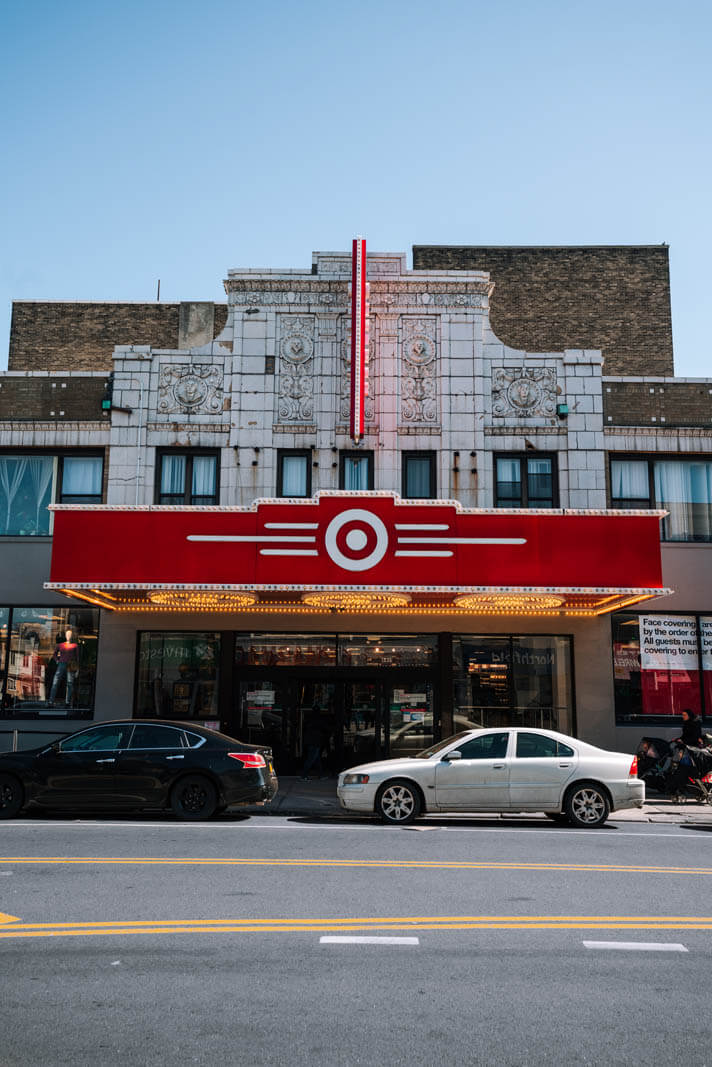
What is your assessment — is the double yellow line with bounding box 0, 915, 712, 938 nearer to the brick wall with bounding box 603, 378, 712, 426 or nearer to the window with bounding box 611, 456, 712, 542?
the window with bounding box 611, 456, 712, 542

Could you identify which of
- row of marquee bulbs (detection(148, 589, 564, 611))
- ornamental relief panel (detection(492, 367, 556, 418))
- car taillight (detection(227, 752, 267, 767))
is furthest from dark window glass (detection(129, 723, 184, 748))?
ornamental relief panel (detection(492, 367, 556, 418))

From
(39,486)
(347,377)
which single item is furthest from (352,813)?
(39,486)

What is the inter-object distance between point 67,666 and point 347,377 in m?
8.75

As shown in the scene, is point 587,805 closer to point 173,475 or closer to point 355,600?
point 355,600

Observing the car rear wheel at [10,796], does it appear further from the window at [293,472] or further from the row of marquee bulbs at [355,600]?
the window at [293,472]

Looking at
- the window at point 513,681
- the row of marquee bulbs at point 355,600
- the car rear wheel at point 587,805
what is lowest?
the car rear wheel at point 587,805

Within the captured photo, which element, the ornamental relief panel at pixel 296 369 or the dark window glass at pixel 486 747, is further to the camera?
the ornamental relief panel at pixel 296 369

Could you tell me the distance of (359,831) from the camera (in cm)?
1352

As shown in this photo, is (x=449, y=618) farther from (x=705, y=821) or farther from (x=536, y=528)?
(x=705, y=821)

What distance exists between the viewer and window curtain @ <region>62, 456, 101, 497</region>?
69.5 ft

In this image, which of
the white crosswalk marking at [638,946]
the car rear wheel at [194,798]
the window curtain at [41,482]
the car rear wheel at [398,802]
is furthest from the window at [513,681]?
the white crosswalk marking at [638,946]

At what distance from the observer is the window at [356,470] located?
2086 centimetres

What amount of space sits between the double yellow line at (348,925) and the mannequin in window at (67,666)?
12.8 metres

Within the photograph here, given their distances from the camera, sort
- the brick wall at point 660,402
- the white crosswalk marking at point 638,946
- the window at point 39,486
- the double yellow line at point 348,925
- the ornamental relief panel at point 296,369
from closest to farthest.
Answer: the white crosswalk marking at point 638,946, the double yellow line at point 348,925, the ornamental relief panel at point 296,369, the window at point 39,486, the brick wall at point 660,402
